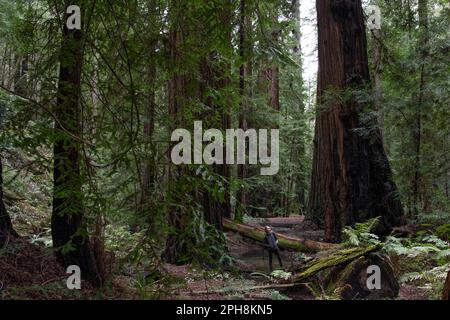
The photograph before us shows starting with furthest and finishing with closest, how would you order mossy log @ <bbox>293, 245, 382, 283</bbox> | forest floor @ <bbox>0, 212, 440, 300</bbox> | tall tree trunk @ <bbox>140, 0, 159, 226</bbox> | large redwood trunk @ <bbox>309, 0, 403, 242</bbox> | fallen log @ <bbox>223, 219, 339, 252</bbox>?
fallen log @ <bbox>223, 219, 339, 252</bbox>, large redwood trunk @ <bbox>309, 0, 403, 242</bbox>, mossy log @ <bbox>293, 245, 382, 283</bbox>, forest floor @ <bbox>0, 212, 440, 300</bbox>, tall tree trunk @ <bbox>140, 0, 159, 226</bbox>

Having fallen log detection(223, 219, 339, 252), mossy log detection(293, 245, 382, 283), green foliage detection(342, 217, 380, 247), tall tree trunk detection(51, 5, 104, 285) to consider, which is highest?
tall tree trunk detection(51, 5, 104, 285)

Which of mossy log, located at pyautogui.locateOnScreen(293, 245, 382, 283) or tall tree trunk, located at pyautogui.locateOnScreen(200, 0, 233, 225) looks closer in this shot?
tall tree trunk, located at pyautogui.locateOnScreen(200, 0, 233, 225)

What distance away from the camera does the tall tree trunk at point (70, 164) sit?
3.78 meters

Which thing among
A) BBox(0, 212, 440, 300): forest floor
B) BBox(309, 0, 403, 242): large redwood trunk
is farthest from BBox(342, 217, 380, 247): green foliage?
BBox(309, 0, 403, 242): large redwood trunk

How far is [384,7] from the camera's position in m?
11.9

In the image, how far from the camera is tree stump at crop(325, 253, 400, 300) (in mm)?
6375

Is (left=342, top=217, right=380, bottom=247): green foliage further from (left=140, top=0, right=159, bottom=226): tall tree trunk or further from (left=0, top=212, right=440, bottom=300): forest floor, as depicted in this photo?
(left=140, top=0, right=159, bottom=226): tall tree trunk

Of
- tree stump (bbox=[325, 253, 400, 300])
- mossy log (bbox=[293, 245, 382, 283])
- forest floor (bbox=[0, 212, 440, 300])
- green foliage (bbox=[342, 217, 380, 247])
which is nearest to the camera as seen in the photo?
forest floor (bbox=[0, 212, 440, 300])

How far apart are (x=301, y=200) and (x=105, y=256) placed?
24235 mm

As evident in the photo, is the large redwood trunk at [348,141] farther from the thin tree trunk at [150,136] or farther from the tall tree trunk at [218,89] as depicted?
the thin tree trunk at [150,136]

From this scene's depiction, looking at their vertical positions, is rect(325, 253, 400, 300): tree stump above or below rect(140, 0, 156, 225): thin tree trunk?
below

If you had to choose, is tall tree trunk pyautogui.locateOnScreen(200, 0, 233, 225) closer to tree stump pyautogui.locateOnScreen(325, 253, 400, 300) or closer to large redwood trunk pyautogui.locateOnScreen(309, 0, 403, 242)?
tree stump pyautogui.locateOnScreen(325, 253, 400, 300)

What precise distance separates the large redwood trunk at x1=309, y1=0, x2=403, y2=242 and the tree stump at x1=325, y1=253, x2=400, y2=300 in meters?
3.64

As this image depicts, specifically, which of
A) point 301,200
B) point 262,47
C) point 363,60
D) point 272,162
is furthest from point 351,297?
point 301,200
